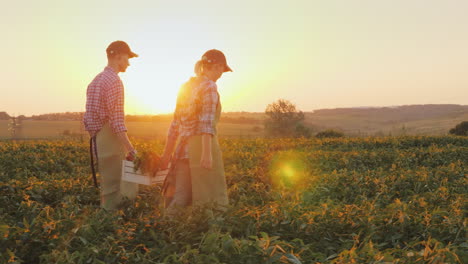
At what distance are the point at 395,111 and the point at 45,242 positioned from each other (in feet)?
362

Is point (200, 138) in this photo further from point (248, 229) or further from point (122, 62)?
point (248, 229)

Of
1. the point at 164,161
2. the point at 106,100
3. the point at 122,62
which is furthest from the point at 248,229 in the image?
the point at 122,62

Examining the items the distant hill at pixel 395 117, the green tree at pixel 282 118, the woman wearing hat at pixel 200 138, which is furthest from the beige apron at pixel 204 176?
the distant hill at pixel 395 117

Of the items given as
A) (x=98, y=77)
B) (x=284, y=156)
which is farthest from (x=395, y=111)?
(x=98, y=77)

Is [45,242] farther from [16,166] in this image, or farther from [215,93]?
[16,166]

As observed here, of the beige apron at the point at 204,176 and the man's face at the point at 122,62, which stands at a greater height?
the man's face at the point at 122,62

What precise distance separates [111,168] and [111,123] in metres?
0.54

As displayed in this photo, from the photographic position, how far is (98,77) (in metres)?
4.78

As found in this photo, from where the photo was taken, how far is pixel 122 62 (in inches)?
189

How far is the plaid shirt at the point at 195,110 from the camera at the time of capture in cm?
442

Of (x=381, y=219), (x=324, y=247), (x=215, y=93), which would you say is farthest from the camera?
(x=215, y=93)

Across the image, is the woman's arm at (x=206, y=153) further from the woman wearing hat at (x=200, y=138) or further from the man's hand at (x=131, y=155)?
the man's hand at (x=131, y=155)

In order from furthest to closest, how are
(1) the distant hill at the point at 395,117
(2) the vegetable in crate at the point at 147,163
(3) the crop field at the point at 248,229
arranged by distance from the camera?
(1) the distant hill at the point at 395,117, (2) the vegetable in crate at the point at 147,163, (3) the crop field at the point at 248,229

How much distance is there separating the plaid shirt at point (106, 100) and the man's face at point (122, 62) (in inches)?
4.5
